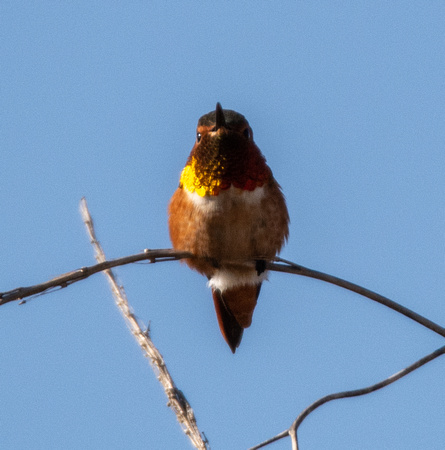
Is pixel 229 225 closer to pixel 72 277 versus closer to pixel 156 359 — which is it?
pixel 156 359

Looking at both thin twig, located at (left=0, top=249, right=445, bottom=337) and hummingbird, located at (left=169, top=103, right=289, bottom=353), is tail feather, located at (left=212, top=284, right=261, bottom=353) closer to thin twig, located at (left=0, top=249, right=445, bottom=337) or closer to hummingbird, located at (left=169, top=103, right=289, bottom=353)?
hummingbird, located at (left=169, top=103, right=289, bottom=353)

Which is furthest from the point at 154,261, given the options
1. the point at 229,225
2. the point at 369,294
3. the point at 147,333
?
the point at 229,225

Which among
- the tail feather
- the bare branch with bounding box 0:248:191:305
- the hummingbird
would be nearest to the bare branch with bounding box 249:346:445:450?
the bare branch with bounding box 0:248:191:305

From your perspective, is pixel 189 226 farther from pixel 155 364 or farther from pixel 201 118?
pixel 155 364

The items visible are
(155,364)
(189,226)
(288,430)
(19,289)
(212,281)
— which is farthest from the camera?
(212,281)

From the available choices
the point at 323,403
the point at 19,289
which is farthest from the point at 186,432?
the point at 19,289

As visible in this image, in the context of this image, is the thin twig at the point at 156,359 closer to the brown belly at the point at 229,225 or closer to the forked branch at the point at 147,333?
the forked branch at the point at 147,333
